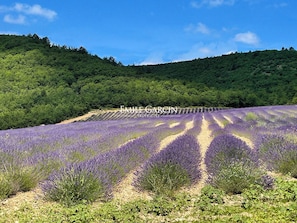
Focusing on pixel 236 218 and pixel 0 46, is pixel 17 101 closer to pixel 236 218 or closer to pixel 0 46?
pixel 0 46

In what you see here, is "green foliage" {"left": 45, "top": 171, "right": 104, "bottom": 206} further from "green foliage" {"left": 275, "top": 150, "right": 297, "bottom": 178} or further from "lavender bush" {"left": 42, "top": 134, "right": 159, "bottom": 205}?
"green foliage" {"left": 275, "top": 150, "right": 297, "bottom": 178}

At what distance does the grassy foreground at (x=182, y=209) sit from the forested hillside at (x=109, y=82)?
3485 centimetres

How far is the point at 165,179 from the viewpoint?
5.89 meters

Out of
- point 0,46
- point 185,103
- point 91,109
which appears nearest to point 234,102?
point 185,103

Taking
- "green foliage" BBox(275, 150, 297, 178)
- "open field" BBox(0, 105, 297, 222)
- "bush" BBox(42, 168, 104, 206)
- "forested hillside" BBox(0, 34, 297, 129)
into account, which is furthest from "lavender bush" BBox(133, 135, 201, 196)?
"forested hillside" BBox(0, 34, 297, 129)

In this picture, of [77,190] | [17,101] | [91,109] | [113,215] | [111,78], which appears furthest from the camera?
[111,78]

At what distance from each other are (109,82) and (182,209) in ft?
183

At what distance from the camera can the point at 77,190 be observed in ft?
17.2

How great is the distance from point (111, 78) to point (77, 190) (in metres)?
59.3

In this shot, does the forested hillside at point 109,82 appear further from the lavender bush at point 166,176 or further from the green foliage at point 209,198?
the green foliage at point 209,198

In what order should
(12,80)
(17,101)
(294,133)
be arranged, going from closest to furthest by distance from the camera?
(294,133) < (17,101) < (12,80)

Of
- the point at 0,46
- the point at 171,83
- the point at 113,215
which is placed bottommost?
the point at 113,215

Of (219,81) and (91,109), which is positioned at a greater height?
(219,81)

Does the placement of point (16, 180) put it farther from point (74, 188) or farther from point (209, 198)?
point (209, 198)
